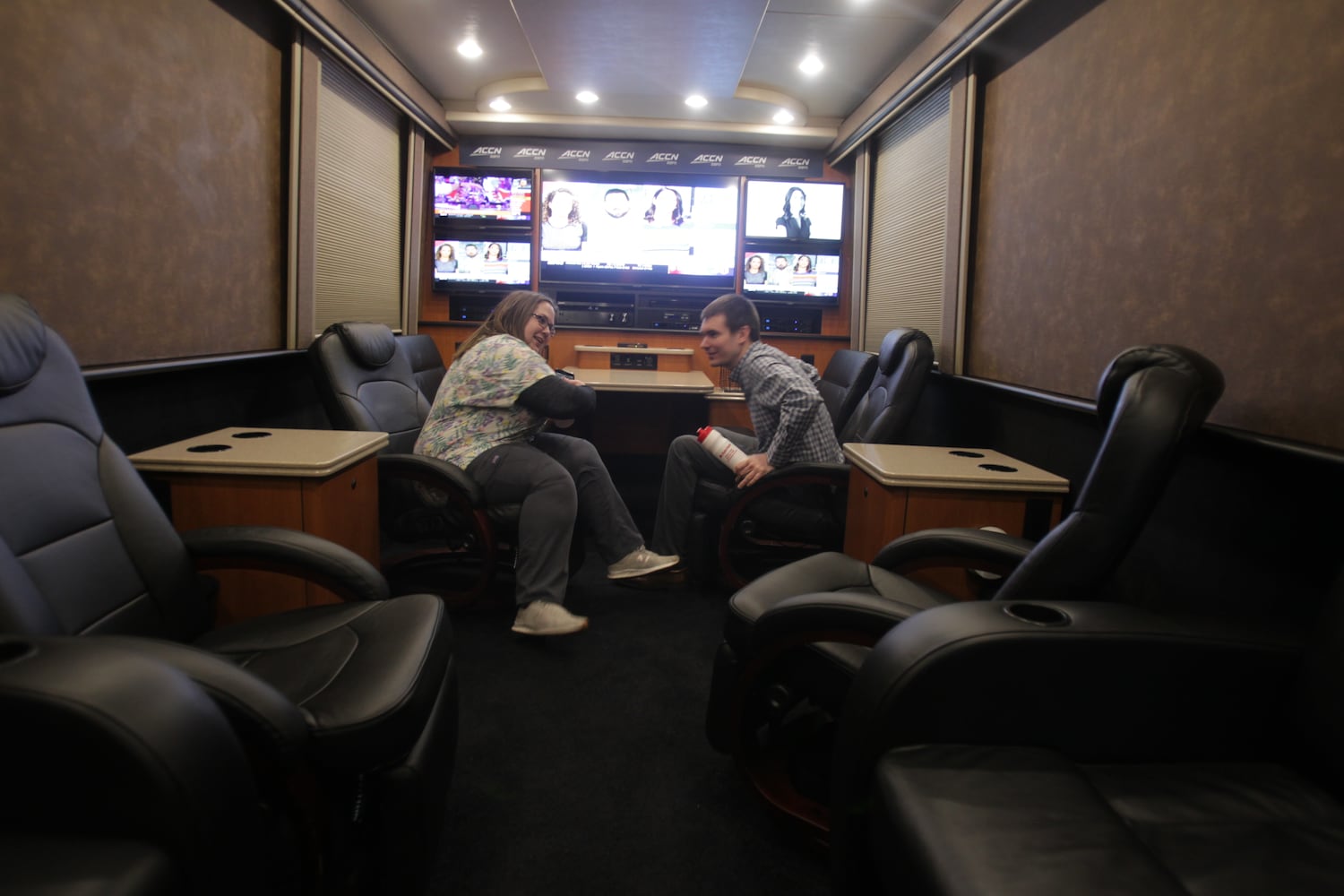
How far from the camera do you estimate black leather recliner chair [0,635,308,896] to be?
79cm

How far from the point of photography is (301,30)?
3.11m

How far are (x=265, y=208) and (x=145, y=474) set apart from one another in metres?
1.52

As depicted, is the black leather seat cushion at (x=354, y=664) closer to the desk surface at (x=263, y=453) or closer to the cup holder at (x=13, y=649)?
the cup holder at (x=13, y=649)

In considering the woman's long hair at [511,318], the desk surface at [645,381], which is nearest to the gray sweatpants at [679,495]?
the woman's long hair at [511,318]

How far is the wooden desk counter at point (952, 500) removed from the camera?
2.14 meters

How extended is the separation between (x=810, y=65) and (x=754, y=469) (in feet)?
8.36

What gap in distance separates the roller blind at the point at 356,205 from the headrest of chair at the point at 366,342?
1.98 feet

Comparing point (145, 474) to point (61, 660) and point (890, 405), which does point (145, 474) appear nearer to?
point (61, 660)

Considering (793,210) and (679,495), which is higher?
(793,210)

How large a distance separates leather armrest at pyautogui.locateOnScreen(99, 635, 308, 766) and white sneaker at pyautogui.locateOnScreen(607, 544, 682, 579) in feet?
6.47

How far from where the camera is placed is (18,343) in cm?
140

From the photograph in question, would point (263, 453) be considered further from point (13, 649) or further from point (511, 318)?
point (13, 649)

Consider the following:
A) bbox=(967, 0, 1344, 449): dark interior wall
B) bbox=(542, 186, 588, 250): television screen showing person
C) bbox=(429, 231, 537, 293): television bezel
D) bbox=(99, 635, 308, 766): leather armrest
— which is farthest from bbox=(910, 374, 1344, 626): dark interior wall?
bbox=(429, 231, 537, 293): television bezel

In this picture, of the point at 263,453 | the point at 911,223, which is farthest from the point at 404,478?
the point at 911,223
